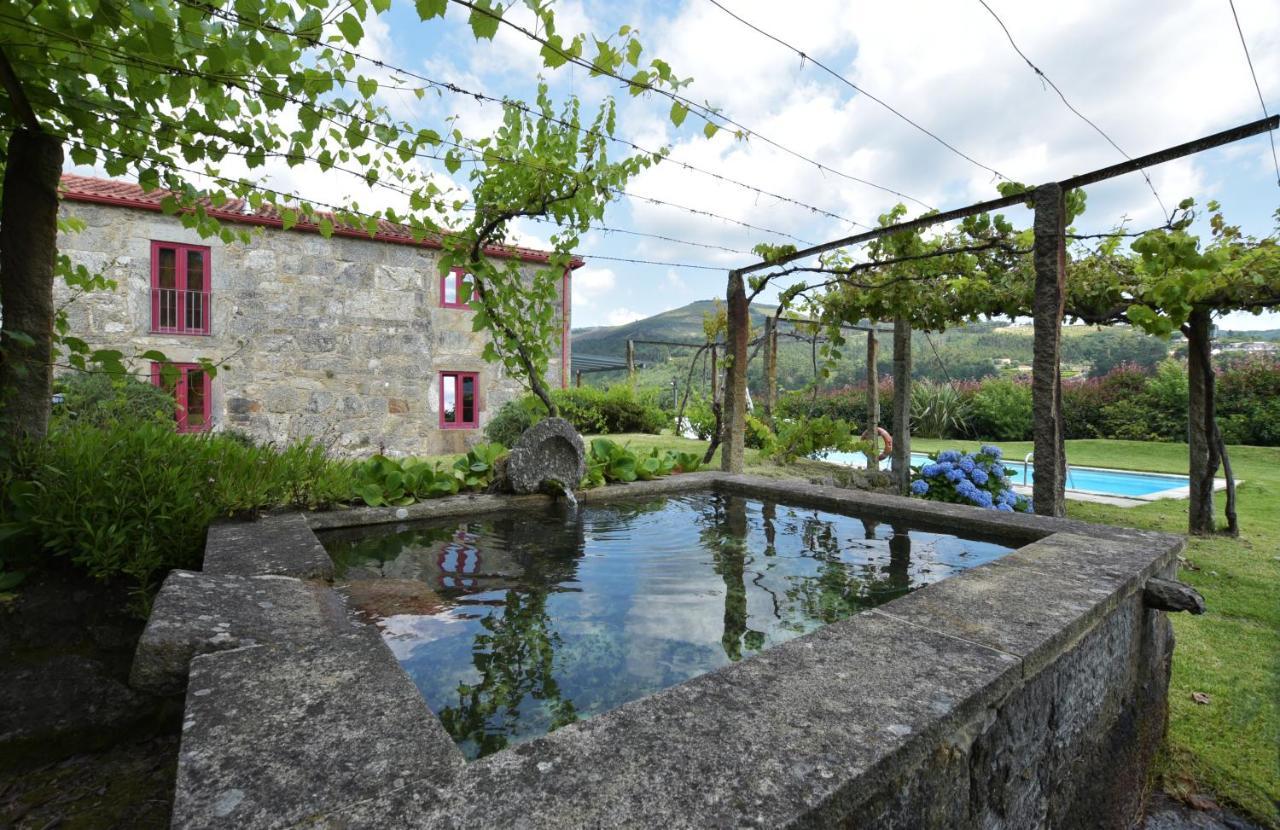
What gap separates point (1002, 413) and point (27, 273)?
16.2m

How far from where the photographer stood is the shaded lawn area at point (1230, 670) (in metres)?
2.29

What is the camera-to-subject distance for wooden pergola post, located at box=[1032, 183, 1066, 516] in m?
3.26

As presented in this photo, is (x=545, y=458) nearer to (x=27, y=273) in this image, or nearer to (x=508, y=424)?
(x=27, y=273)

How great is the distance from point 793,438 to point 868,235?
116 inches

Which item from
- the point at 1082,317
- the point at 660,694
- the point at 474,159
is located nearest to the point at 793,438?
the point at 1082,317

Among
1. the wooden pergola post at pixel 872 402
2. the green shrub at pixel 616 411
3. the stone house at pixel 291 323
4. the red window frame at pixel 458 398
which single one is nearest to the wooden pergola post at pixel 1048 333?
the wooden pergola post at pixel 872 402

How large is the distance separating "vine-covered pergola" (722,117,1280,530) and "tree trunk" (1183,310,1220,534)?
0.04m

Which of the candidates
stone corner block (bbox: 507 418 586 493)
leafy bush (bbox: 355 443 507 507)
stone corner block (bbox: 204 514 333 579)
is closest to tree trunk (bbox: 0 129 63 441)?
stone corner block (bbox: 204 514 333 579)

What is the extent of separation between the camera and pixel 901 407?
6.30m

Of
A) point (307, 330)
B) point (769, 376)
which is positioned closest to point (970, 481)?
point (769, 376)

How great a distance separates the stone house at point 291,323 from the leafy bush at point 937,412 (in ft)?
31.5

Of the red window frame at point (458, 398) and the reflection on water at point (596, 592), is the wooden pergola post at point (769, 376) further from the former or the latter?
the red window frame at point (458, 398)

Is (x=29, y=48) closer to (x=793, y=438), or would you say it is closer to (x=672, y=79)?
(x=672, y=79)

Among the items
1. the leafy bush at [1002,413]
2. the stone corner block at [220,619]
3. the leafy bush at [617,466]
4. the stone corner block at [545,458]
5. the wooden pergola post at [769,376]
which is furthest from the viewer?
the leafy bush at [1002,413]
